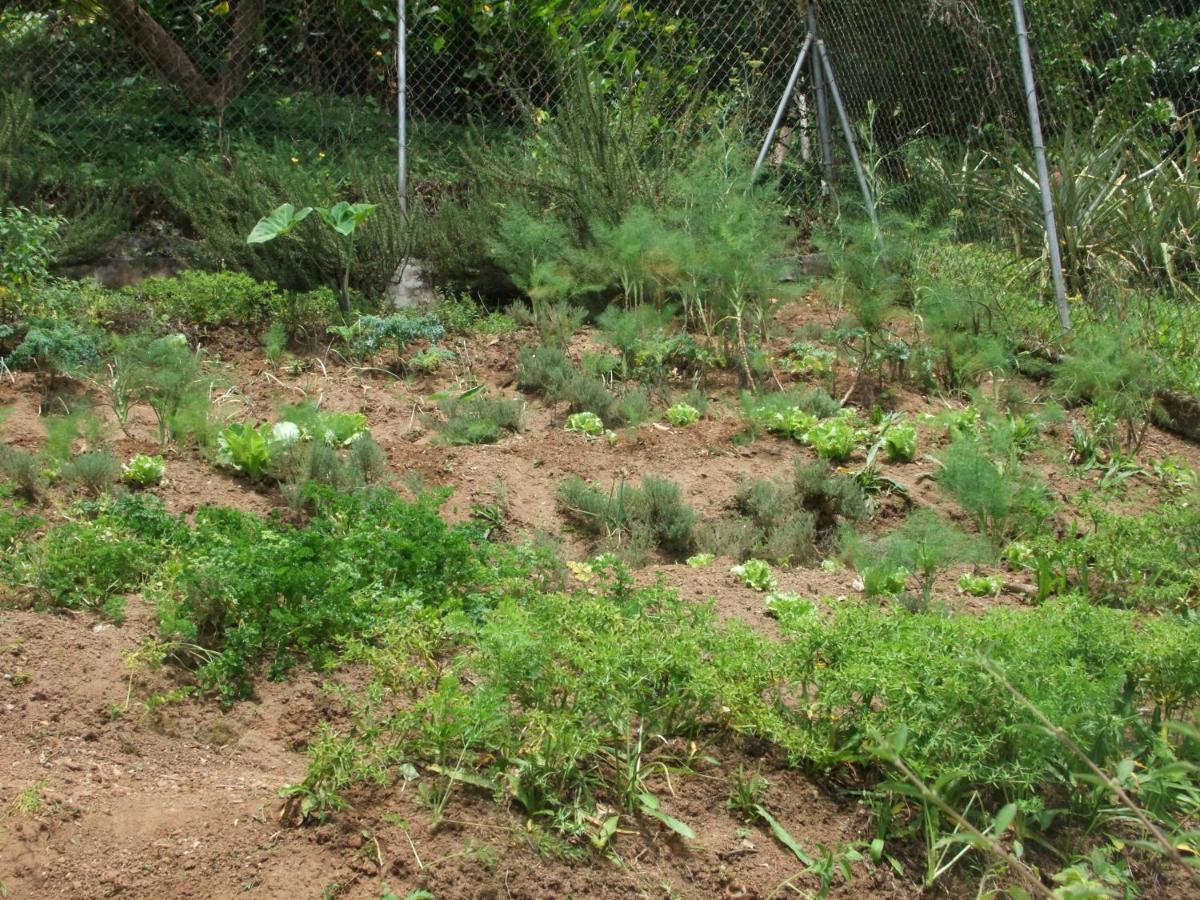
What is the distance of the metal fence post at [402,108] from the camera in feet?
28.3

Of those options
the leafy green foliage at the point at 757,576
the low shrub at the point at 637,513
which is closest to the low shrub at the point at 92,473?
the low shrub at the point at 637,513

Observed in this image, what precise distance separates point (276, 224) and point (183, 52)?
2.57 m

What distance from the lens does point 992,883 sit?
334 cm

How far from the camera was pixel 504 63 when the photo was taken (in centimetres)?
977

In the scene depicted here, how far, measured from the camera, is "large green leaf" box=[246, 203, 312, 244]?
7750 millimetres

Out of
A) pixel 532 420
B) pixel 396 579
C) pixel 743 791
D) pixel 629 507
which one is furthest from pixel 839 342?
pixel 743 791

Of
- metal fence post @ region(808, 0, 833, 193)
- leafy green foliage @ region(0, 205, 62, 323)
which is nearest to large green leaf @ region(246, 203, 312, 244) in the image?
leafy green foliage @ region(0, 205, 62, 323)

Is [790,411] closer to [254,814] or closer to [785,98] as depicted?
[785,98]

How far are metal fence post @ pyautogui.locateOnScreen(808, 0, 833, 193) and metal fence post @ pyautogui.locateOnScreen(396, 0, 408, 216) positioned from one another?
10.5ft

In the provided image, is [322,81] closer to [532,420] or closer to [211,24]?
[211,24]

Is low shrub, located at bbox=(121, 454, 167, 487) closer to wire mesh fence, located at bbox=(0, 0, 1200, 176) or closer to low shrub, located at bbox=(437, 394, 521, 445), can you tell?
low shrub, located at bbox=(437, 394, 521, 445)

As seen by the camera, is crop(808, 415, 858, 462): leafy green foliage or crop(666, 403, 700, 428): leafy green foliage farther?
crop(666, 403, 700, 428): leafy green foliage

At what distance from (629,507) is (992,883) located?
8.66 feet

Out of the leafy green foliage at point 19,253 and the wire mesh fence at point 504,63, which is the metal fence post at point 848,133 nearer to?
the wire mesh fence at point 504,63
